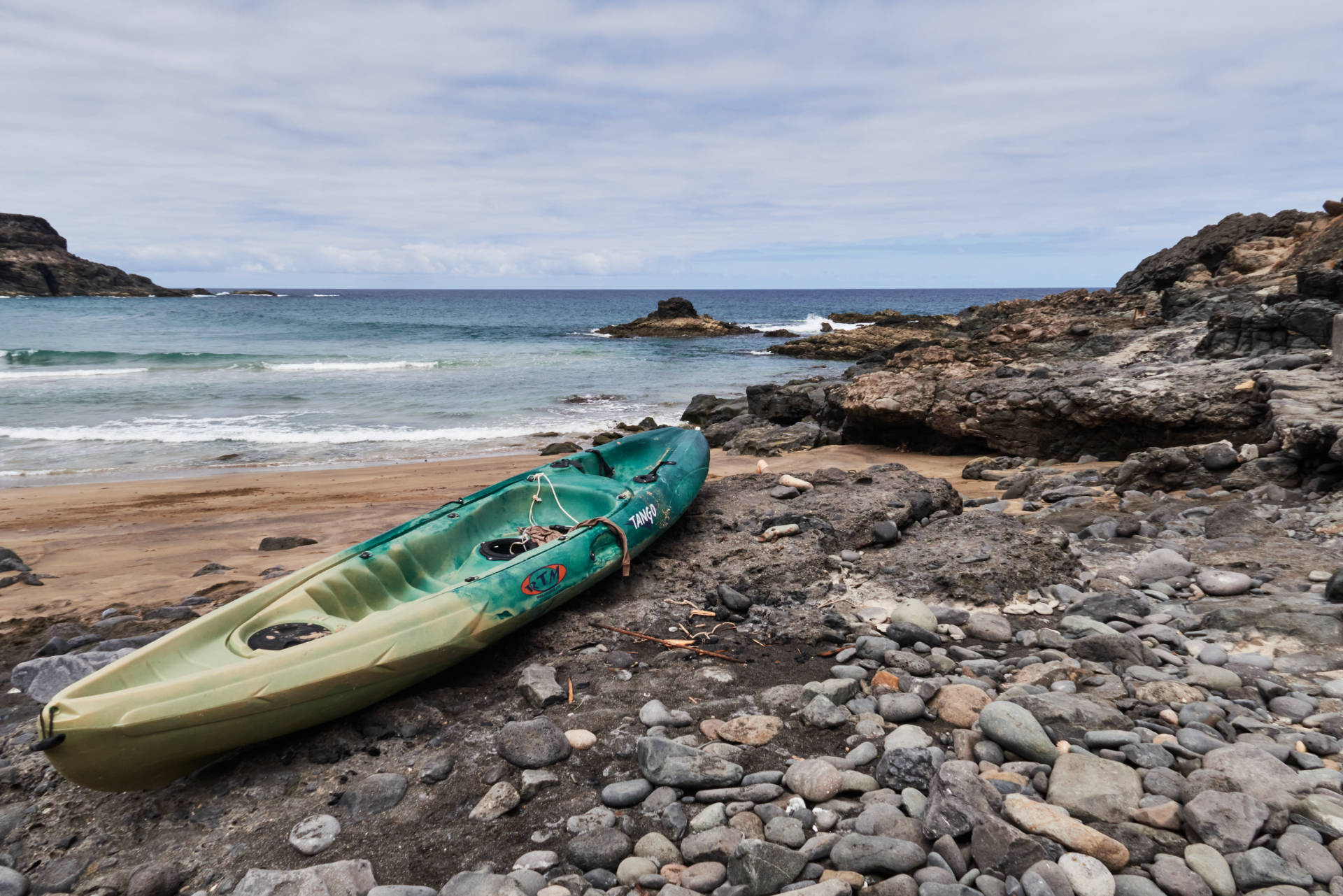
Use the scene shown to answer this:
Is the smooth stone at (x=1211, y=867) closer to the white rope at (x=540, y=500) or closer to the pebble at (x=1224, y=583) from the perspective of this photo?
the pebble at (x=1224, y=583)

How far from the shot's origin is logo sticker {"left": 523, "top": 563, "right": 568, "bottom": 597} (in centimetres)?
454

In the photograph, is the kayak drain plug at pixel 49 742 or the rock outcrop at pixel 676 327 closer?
the kayak drain plug at pixel 49 742

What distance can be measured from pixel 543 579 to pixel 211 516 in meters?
6.24

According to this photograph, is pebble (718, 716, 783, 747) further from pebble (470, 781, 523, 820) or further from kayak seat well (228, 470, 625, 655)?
kayak seat well (228, 470, 625, 655)

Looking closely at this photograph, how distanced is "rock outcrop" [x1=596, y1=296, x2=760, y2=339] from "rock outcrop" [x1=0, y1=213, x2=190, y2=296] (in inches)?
2709

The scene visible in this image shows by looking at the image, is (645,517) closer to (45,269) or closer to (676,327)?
(676,327)

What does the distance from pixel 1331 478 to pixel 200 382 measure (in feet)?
84.5

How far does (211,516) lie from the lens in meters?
8.80

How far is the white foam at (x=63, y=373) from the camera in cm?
2294

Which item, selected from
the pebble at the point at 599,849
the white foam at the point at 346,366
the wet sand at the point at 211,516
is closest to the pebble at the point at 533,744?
the pebble at the point at 599,849

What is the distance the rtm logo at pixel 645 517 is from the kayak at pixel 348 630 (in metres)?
0.01

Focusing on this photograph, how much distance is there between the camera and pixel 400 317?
62625 millimetres

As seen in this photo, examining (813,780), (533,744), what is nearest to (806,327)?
(533,744)

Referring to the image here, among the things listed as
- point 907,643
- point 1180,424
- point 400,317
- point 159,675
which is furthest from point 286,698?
point 400,317
